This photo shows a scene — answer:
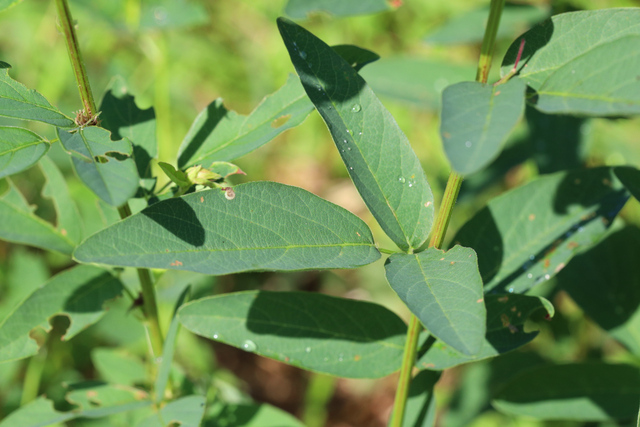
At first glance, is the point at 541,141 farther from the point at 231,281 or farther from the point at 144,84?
the point at 144,84

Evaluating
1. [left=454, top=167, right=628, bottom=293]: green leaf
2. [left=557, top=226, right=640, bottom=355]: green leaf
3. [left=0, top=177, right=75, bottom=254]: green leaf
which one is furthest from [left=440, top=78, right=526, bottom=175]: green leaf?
[left=0, top=177, right=75, bottom=254]: green leaf

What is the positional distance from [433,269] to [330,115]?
0.29 m

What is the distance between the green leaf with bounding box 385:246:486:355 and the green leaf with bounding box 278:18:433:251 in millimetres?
67

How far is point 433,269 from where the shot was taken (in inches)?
34.6

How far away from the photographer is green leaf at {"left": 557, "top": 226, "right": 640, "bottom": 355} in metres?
1.46

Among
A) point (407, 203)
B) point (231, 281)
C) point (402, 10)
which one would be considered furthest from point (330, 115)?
point (402, 10)

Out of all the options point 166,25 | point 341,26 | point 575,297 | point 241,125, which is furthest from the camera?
point 341,26

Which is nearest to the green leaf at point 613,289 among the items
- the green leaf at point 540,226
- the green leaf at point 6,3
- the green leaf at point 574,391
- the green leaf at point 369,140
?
the green leaf at point 574,391

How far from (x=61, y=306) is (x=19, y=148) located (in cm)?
46

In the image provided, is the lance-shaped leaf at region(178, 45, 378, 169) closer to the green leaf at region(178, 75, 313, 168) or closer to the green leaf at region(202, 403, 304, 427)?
the green leaf at region(178, 75, 313, 168)

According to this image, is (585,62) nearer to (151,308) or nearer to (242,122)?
(242,122)

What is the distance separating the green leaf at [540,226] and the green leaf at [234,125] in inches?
17.5

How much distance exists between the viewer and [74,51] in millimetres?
910

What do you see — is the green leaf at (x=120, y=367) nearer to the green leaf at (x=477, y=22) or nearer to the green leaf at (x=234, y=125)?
the green leaf at (x=234, y=125)
